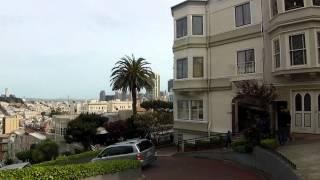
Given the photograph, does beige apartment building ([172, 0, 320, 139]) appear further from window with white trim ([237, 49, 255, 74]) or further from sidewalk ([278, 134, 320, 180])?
sidewalk ([278, 134, 320, 180])

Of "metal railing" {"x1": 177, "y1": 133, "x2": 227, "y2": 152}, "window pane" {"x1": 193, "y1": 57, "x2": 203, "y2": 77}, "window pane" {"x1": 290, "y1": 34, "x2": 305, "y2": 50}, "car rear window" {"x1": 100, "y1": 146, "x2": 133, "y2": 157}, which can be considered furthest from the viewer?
"window pane" {"x1": 193, "y1": 57, "x2": 203, "y2": 77}

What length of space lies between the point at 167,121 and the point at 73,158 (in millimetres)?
18152

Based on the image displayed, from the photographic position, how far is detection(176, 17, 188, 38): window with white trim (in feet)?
116

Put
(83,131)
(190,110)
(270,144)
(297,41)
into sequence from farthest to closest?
(83,131)
(190,110)
(297,41)
(270,144)

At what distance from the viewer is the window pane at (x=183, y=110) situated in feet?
118

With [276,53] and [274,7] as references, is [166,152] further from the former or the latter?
[274,7]

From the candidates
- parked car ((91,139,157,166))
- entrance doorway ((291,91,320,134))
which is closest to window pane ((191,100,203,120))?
entrance doorway ((291,91,320,134))

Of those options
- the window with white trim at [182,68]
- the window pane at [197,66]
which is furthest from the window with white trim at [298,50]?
the window with white trim at [182,68]

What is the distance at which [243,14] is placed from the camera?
102ft

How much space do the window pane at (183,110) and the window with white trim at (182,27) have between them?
5477mm

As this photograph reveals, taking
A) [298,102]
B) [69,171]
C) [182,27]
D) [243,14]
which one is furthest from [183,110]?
[69,171]

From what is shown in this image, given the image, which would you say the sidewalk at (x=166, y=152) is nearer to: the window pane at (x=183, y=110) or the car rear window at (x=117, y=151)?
the window pane at (x=183, y=110)

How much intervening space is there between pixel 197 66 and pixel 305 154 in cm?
1758

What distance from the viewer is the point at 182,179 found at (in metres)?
18.7
